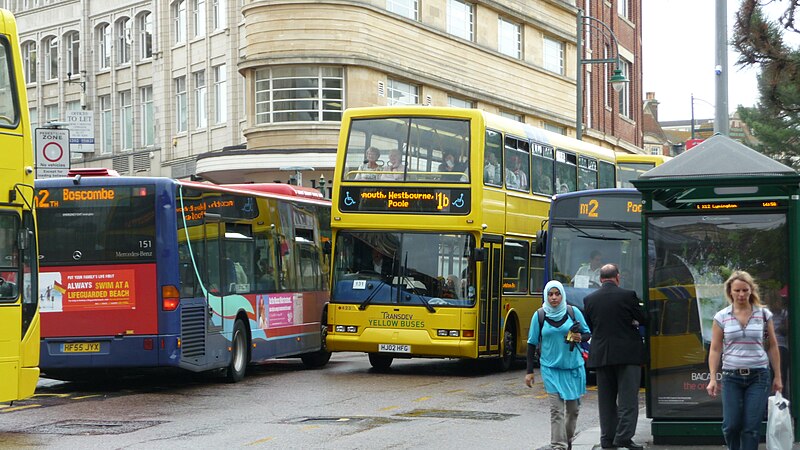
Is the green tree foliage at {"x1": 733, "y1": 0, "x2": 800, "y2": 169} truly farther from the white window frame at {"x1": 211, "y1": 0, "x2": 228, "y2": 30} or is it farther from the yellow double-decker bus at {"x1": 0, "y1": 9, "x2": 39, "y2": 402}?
the white window frame at {"x1": 211, "y1": 0, "x2": 228, "y2": 30}

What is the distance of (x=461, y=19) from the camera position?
158ft

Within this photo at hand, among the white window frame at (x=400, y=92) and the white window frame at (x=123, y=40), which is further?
the white window frame at (x=123, y=40)

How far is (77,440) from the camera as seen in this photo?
13.4 metres

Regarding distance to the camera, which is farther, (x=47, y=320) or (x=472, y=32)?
(x=472, y=32)

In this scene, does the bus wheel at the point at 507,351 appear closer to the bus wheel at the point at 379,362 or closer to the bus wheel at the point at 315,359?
the bus wheel at the point at 379,362

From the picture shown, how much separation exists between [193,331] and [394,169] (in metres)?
4.61

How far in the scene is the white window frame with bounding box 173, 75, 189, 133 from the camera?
52250mm

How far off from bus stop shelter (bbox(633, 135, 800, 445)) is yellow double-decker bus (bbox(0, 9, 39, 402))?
21.3 ft

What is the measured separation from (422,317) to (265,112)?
21.0m

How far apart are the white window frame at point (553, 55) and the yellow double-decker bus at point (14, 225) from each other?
4199cm

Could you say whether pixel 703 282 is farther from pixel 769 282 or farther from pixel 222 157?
pixel 222 157

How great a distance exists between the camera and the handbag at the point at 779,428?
33.5ft

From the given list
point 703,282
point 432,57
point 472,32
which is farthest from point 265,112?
point 703,282

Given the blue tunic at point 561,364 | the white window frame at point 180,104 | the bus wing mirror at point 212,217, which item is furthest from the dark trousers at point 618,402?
the white window frame at point 180,104
